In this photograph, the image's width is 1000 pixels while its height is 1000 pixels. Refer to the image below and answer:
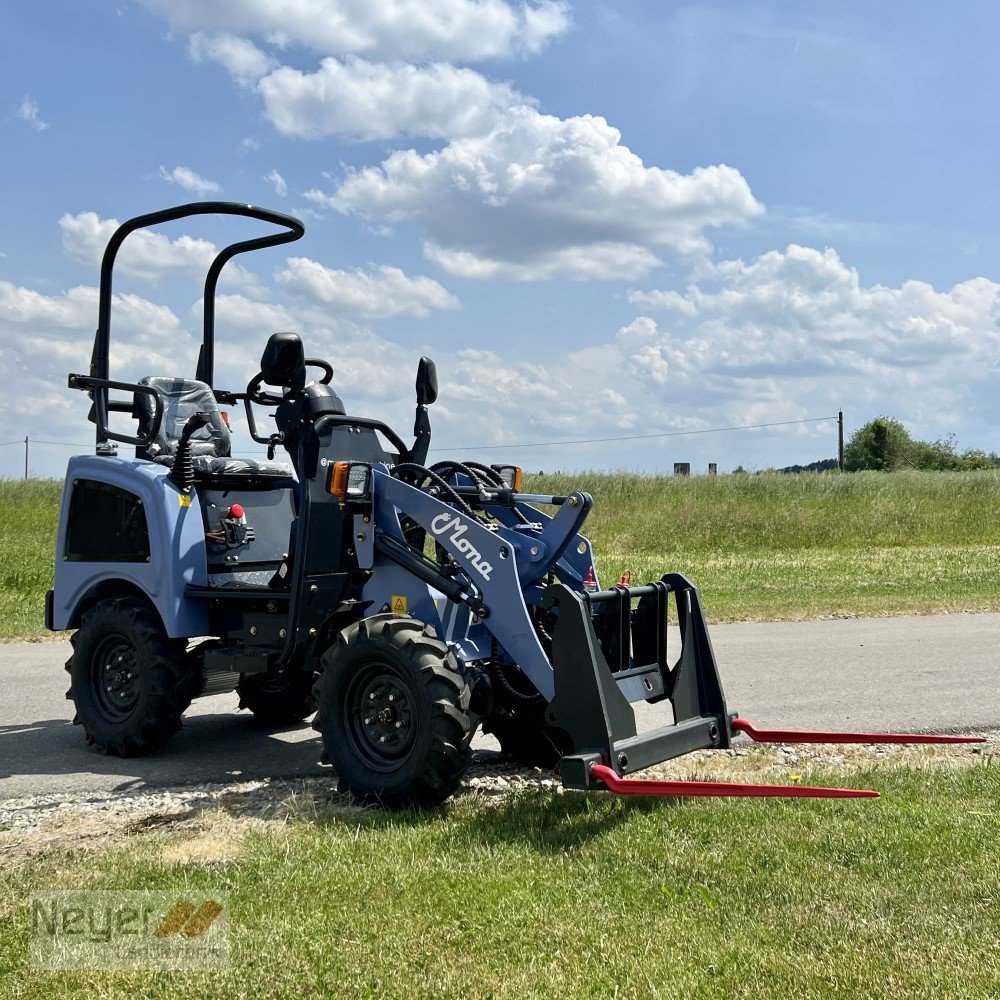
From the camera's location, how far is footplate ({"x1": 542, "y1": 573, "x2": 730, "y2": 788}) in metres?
5.18

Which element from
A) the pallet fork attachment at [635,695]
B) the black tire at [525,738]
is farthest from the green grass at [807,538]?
the pallet fork attachment at [635,695]

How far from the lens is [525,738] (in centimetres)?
660

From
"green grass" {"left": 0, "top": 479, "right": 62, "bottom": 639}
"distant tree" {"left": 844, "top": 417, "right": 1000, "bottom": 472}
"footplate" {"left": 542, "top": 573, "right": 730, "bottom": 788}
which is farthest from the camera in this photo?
"distant tree" {"left": 844, "top": 417, "right": 1000, "bottom": 472}

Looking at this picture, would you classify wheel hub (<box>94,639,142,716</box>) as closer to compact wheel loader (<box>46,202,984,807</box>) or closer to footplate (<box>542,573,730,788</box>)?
compact wheel loader (<box>46,202,984,807</box>)

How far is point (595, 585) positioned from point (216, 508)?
263 centimetres

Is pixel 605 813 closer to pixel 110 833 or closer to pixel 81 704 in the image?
pixel 110 833

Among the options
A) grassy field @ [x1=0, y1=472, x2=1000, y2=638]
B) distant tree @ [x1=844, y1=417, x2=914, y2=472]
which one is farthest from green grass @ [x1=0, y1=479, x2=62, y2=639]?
distant tree @ [x1=844, y1=417, x2=914, y2=472]

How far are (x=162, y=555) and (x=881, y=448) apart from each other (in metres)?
67.7

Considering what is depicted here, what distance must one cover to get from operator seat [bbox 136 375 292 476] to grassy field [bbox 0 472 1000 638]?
565cm

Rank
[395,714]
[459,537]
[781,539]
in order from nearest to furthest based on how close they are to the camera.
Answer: [395,714], [459,537], [781,539]

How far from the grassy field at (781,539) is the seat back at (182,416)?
5.65 metres

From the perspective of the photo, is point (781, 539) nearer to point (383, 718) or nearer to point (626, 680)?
point (626, 680)

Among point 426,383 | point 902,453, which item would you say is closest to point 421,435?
point 426,383

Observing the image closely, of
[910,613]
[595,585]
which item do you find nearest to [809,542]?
[910,613]
